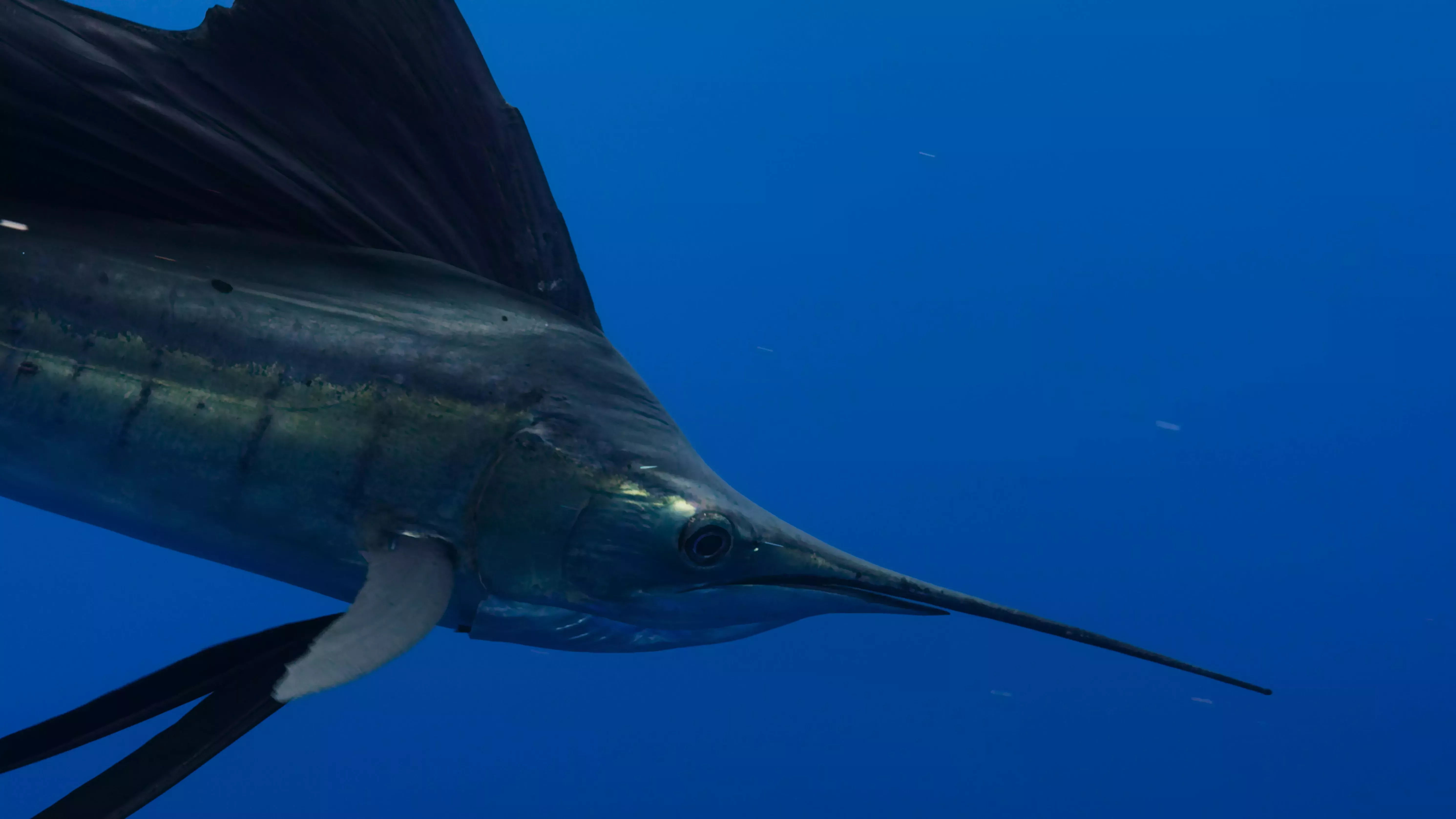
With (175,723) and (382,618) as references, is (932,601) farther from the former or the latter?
(175,723)

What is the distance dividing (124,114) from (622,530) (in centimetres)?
72

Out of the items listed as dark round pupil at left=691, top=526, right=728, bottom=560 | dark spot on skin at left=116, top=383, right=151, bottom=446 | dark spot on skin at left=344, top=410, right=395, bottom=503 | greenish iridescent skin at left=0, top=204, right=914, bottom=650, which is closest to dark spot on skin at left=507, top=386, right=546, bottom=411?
greenish iridescent skin at left=0, top=204, right=914, bottom=650

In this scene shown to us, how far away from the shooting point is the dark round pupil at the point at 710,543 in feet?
3.62

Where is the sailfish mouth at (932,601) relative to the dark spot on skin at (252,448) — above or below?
above

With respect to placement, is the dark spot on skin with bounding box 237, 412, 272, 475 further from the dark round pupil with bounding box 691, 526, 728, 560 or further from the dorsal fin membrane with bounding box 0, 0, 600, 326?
the dark round pupil with bounding box 691, 526, 728, 560

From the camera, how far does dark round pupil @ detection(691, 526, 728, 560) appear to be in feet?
3.62

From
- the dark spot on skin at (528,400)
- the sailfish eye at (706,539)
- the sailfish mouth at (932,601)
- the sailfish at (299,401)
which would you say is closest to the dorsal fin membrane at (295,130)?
the sailfish at (299,401)

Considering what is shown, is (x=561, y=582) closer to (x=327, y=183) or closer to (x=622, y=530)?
(x=622, y=530)

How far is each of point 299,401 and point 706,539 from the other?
1.57 feet

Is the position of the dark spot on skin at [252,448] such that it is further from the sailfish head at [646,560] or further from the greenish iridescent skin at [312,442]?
the sailfish head at [646,560]

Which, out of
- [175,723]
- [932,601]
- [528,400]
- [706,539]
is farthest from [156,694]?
[932,601]

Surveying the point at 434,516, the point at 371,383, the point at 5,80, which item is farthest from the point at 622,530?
the point at 5,80

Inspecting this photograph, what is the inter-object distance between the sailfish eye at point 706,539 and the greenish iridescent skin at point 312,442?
0.04ft

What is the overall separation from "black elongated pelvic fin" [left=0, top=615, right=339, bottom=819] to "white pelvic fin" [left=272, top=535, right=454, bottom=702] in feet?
0.12
